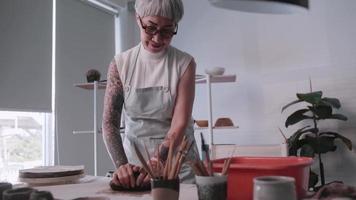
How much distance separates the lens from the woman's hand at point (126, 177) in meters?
0.99

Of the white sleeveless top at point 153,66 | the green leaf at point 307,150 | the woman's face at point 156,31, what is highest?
the woman's face at point 156,31

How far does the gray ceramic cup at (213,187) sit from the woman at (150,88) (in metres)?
0.55

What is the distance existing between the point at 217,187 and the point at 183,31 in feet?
10.9

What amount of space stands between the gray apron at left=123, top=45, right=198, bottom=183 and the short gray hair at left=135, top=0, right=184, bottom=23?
22cm

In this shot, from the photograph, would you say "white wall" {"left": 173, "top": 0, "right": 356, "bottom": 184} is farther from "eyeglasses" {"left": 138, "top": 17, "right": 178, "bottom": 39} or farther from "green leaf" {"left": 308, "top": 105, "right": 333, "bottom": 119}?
"eyeglasses" {"left": 138, "top": 17, "right": 178, "bottom": 39}

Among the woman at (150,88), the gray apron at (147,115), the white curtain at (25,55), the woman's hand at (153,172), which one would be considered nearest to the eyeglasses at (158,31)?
the woman at (150,88)

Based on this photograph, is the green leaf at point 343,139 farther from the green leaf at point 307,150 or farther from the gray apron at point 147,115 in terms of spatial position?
the gray apron at point 147,115

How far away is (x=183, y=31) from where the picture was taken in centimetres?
390

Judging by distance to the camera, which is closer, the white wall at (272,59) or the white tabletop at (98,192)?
the white tabletop at (98,192)

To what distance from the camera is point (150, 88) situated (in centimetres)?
139

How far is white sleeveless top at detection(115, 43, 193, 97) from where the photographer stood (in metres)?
1.38

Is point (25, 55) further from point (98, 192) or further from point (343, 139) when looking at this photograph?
point (343, 139)

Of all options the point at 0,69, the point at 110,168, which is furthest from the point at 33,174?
the point at 110,168

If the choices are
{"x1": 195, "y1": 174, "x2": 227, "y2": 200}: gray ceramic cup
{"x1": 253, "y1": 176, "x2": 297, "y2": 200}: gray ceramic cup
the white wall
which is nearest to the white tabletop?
{"x1": 195, "y1": 174, "x2": 227, "y2": 200}: gray ceramic cup
